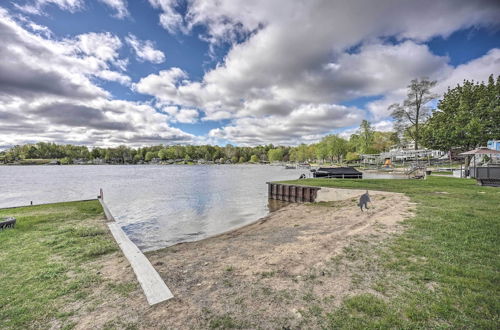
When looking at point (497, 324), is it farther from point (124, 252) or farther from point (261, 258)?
point (124, 252)

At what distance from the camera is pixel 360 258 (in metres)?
5.26

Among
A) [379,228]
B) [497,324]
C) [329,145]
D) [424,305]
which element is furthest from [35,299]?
[329,145]

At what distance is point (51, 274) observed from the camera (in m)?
4.85

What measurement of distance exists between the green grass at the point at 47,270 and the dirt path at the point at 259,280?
1366 mm

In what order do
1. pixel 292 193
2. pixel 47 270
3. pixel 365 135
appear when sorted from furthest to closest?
pixel 365 135 → pixel 292 193 → pixel 47 270

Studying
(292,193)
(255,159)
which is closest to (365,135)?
(292,193)

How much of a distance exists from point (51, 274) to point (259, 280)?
4488 millimetres

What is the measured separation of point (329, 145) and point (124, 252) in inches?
3390

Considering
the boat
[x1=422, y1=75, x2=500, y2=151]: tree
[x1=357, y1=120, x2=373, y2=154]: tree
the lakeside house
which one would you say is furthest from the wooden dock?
[x1=357, y1=120, x2=373, y2=154]: tree

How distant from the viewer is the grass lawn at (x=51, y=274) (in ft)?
11.6

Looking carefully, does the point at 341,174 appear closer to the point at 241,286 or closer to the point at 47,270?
the point at 241,286

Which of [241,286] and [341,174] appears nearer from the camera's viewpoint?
[241,286]

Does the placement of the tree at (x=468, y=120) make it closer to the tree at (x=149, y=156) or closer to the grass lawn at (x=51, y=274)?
the grass lawn at (x=51, y=274)

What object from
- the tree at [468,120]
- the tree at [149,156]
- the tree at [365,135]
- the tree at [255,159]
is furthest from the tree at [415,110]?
the tree at [149,156]
